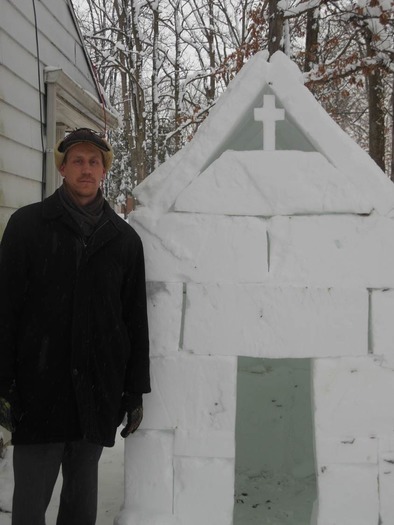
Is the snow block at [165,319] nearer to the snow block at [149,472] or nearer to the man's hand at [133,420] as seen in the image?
the man's hand at [133,420]

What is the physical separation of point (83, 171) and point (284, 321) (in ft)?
3.66

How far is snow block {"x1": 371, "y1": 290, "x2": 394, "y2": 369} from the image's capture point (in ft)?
8.40

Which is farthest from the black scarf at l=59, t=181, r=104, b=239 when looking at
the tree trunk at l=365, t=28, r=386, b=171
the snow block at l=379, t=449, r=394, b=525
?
the tree trunk at l=365, t=28, r=386, b=171

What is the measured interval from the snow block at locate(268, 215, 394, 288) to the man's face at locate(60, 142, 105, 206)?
82 centimetres

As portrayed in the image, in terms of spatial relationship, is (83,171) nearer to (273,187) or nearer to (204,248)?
(204,248)

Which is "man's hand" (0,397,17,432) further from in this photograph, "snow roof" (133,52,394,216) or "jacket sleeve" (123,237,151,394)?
"snow roof" (133,52,394,216)

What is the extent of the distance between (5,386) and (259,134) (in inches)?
72.8

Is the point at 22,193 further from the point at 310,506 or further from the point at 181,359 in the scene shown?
the point at 310,506

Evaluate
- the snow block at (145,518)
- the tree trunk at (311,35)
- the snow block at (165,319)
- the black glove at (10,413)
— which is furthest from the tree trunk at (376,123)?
the black glove at (10,413)

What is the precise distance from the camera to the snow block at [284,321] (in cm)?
254

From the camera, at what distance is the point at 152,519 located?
2.53 metres

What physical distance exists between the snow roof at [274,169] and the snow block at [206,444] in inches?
40.9

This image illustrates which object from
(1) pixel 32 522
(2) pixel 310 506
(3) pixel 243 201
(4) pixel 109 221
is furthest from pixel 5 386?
(2) pixel 310 506

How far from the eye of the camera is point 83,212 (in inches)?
91.6
